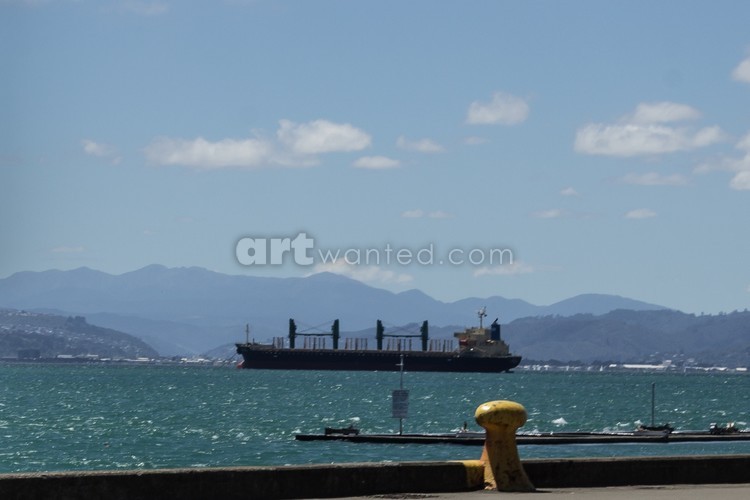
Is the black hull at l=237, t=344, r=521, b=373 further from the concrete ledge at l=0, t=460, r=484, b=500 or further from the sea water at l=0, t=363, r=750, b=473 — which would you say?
the concrete ledge at l=0, t=460, r=484, b=500

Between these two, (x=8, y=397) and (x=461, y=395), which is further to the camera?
Result: (x=461, y=395)

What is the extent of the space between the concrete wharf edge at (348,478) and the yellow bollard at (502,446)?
0.17m

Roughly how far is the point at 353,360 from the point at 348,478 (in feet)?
585

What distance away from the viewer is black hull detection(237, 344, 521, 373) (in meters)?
188

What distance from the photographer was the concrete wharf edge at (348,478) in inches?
490

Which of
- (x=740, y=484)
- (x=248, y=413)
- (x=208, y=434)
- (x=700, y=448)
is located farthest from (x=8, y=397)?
(x=740, y=484)

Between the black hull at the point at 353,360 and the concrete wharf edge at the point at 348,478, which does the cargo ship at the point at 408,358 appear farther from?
the concrete wharf edge at the point at 348,478

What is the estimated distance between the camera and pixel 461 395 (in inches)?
4186

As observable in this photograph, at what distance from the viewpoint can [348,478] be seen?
13.8m

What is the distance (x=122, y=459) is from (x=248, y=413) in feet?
98.3

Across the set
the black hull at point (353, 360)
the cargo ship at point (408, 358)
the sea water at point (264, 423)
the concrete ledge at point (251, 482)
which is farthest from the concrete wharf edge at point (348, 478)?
the black hull at point (353, 360)

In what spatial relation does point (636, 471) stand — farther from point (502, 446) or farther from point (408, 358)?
point (408, 358)

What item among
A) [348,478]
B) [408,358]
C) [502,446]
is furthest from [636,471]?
[408,358]

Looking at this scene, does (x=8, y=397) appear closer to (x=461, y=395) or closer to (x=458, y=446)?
(x=461, y=395)
